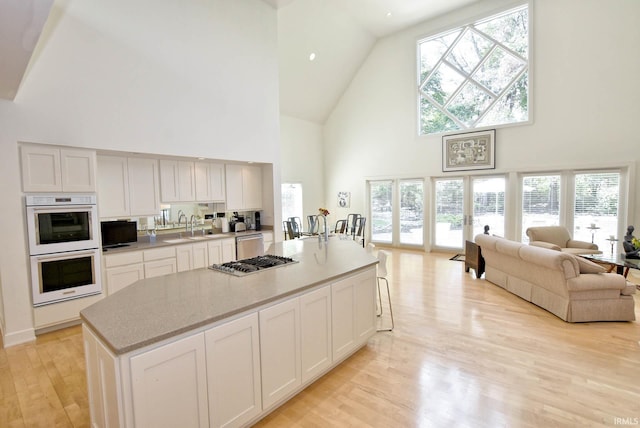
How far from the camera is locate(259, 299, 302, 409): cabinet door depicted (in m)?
2.08

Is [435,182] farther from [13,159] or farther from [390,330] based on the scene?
[13,159]

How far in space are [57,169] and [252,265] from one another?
8.85 ft

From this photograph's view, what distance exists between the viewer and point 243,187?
5957 millimetres

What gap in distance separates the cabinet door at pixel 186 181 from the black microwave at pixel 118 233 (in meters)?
0.85

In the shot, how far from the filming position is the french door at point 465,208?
23.9ft

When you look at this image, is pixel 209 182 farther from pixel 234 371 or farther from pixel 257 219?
pixel 234 371

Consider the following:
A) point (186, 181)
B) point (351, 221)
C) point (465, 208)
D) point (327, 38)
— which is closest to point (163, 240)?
point (186, 181)

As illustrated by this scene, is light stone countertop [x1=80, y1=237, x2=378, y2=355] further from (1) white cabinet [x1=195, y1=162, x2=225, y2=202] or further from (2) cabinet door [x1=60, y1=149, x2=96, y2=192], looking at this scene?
(1) white cabinet [x1=195, y1=162, x2=225, y2=202]

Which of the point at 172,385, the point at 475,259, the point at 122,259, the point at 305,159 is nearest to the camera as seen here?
the point at 172,385

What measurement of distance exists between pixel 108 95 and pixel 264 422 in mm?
4135

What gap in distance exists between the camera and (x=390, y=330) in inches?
140

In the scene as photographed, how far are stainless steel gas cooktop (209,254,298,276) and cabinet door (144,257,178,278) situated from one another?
210 cm

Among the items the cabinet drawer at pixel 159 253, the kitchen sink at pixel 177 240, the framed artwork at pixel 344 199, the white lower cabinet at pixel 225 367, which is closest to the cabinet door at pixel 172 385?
the white lower cabinet at pixel 225 367

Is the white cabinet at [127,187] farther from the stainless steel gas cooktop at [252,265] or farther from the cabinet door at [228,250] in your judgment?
the stainless steel gas cooktop at [252,265]
